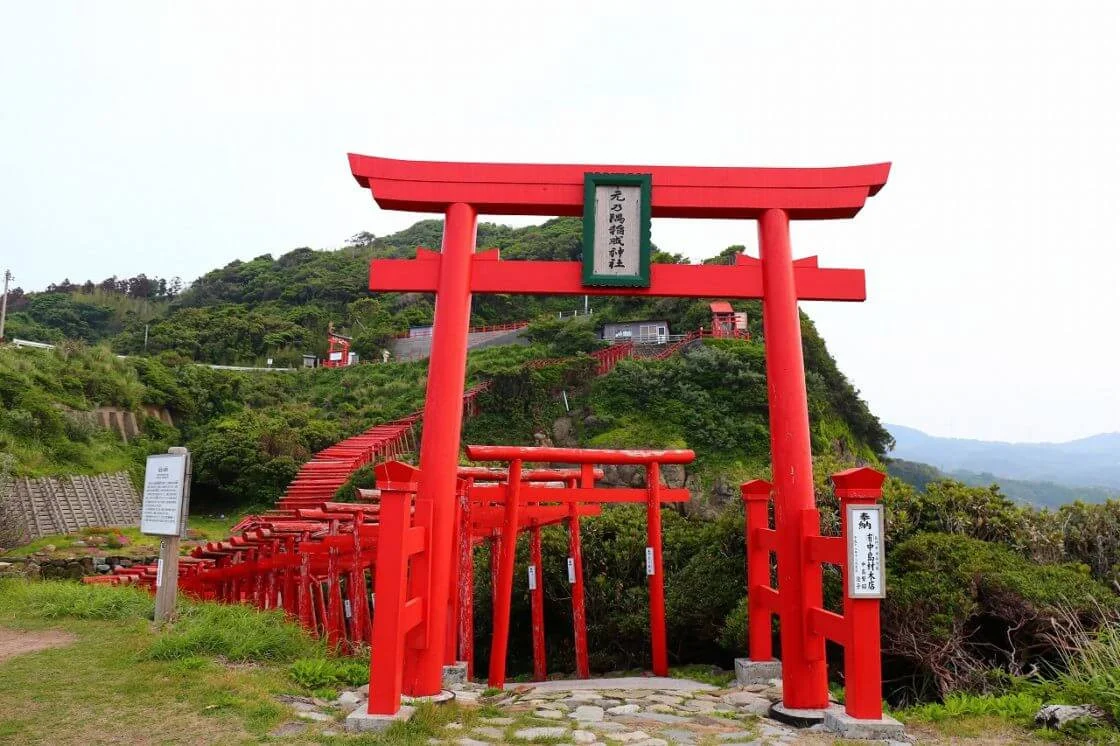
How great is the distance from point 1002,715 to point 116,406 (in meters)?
27.6

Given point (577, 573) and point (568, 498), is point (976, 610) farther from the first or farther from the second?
point (577, 573)

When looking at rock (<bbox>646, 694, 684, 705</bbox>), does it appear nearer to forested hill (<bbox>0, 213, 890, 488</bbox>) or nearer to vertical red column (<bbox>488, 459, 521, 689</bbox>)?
vertical red column (<bbox>488, 459, 521, 689</bbox>)

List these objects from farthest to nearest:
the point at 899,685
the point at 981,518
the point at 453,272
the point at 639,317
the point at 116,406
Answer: the point at 639,317 < the point at 116,406 < the point at 981,518 < the point at 899,685 < the point at 453,272

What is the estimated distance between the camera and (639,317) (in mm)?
33156

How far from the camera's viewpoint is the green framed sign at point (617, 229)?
614 cm

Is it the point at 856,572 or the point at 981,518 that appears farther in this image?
the point at 981,518

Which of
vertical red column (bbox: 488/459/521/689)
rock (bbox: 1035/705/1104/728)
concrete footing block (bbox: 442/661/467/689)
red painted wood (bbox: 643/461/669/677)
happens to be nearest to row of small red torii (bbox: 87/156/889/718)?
concrete footing block (bbox: 442/661/467/689)

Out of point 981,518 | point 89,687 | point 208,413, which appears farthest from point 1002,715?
point 208,413

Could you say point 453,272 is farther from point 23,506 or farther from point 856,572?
point 23,506

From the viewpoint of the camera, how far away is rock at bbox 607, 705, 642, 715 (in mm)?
5605

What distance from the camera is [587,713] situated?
5562 mm

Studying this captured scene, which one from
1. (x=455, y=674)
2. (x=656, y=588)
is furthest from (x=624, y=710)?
(x=656, y=588)

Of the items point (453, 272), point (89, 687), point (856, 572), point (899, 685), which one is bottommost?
point (899, 685)

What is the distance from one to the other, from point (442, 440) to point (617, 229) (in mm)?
2299
